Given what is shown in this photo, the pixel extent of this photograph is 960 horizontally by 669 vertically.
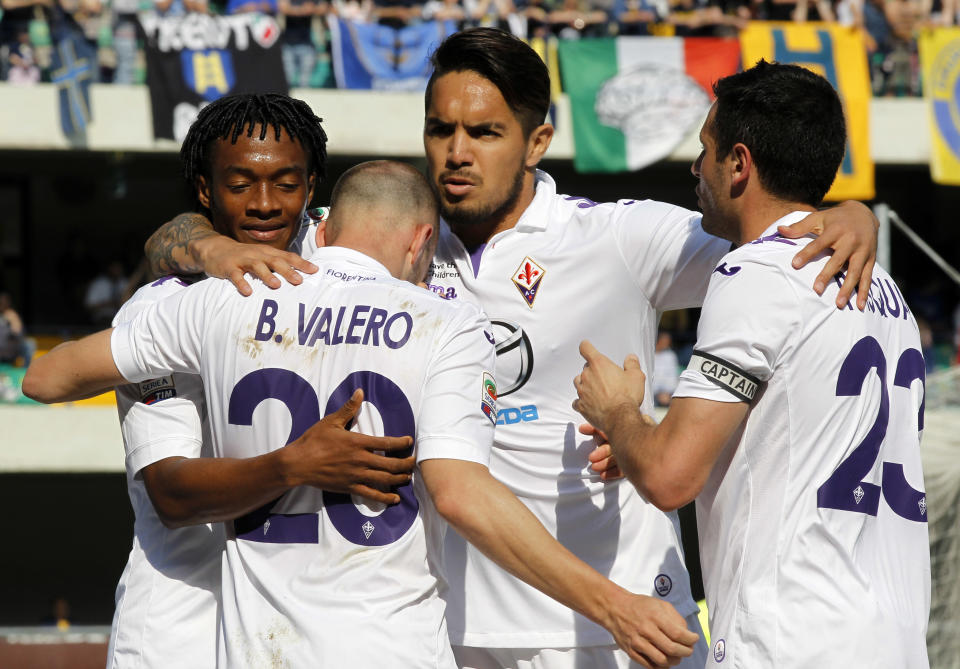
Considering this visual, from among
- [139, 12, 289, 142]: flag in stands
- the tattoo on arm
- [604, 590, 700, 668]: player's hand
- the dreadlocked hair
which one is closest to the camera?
[604, 590, 700, 668]: player's hand

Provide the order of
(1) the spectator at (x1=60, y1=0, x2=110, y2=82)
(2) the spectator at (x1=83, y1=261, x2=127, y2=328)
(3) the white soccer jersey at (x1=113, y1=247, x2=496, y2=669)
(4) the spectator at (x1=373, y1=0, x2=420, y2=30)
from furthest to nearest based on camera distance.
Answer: (2) the spectator at (x1=83, y1=261, x2=127, y2=328)
(4) the spectator at (x1=373, y1=0, x2=420, y2=30)
(1) the spectator at (x1=60, y1=0, x2=110, y2=82)
(3) the white soccer jersey at (x1=113, y1=247, x2=496, y2=669)

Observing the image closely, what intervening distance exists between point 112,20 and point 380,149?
4027 millimetres

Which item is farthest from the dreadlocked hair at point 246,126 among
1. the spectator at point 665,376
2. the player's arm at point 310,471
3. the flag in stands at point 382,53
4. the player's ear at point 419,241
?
the flag in stands at point 382,53

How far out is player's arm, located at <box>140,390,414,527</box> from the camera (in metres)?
2.84

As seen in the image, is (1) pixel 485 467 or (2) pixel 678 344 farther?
(2) pixel 678 344

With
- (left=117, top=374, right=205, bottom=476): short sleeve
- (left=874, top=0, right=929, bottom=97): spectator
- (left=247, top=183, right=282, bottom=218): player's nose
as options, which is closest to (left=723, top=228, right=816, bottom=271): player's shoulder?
(left=247, top=183, right=282, bottom=218): player's nose

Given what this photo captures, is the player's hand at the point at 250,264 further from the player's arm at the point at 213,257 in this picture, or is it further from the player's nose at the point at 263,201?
the player's nose at the point at 263,201

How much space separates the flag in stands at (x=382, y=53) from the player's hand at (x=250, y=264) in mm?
12612

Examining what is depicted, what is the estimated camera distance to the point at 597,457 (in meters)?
3.61

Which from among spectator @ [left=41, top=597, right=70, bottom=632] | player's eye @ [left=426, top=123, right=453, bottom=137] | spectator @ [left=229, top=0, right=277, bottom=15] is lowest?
spectator @ [left=41, top=597, right=70, bottom=632]

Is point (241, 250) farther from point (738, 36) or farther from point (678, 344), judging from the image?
point (738, 36)

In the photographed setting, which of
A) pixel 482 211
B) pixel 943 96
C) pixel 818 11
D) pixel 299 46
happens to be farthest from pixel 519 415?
pixel 818 11

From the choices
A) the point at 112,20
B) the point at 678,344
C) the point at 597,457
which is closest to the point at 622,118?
the point at 678,344

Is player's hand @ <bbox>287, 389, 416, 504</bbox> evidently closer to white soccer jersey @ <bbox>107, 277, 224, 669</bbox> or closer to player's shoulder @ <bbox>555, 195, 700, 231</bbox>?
white soccer jersey @ <bbox>107, 277, 224, 669</bbox>
